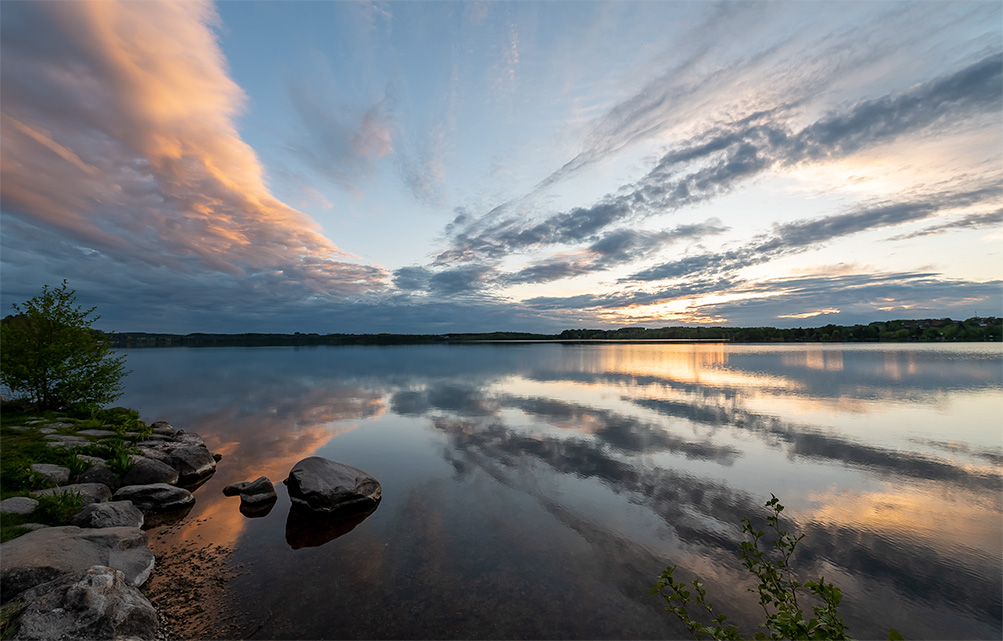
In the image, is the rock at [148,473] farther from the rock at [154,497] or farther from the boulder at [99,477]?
the rock at [154,497]

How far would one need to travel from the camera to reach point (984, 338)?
174m

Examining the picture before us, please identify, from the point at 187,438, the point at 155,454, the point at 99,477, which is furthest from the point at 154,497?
the point at 187,438

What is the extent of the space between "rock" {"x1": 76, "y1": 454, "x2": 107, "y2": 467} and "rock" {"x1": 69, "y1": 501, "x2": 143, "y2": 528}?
4471 millimetres

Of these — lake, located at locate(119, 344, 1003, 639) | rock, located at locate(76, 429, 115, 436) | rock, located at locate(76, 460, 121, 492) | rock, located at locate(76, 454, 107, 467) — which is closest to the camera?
lake, located at locate(119, 344, 1003, 639)

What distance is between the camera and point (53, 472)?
591 inches

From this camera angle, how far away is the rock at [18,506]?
11.7m

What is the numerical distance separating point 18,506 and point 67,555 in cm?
503

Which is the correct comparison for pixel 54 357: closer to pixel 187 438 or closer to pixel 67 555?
pixel 187 438

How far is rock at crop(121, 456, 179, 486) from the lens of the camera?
54.1ft

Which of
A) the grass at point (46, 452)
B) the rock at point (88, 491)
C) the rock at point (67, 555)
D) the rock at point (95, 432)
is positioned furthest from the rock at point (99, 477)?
the rock at point (67, 555)

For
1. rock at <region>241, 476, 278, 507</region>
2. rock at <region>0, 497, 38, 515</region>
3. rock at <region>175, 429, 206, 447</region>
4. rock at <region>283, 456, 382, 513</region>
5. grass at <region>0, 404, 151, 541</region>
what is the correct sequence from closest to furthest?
rock at <region>0, 497, 38, 515</region> < grass at <region>0, 404, 151, 541</region> < rock at <region>283, 456, 382, 513</region> < rock at <region>241, 476, 278, 507</region> < rock at <region>175, 429, 206, 447</region>

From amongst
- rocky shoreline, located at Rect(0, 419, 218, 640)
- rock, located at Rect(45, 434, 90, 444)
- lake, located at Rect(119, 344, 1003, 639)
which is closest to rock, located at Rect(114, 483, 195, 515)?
rocky shoreline, located at Rect(0, 419, 218, 640)

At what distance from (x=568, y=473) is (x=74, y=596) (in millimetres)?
15821

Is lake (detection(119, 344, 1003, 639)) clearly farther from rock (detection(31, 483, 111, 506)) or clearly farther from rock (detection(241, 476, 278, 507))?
rock (detection(31, 483, 111, 506))
